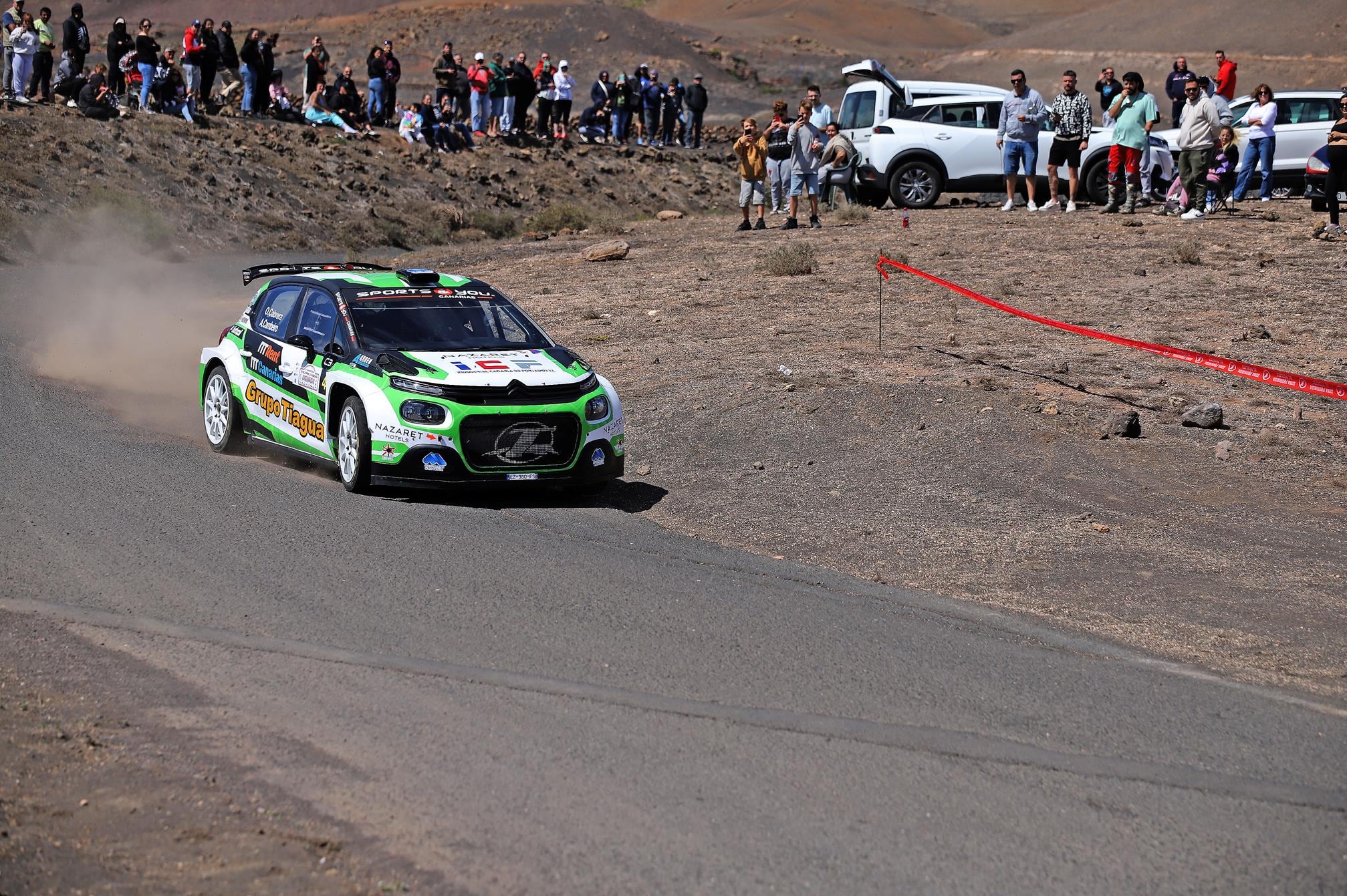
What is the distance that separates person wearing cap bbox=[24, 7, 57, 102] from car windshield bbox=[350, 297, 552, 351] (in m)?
21.3

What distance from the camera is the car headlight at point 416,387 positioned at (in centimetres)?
1023

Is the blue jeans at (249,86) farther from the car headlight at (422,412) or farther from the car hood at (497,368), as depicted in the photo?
the car headlight at (422,412)

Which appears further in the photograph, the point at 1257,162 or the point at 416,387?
the point at 1257,162

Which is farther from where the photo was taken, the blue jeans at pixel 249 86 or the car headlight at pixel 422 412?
the blue jeans at pixel 249 86

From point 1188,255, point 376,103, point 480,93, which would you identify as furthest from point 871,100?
point 376,103

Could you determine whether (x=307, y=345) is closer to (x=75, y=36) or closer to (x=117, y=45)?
(x=75, y=36)

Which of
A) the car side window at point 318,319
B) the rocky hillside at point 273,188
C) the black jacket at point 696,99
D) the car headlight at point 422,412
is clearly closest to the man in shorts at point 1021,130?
the rocky hillside at point 273,188

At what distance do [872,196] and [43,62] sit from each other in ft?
57.3

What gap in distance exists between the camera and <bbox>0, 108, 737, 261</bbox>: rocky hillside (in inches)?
1124

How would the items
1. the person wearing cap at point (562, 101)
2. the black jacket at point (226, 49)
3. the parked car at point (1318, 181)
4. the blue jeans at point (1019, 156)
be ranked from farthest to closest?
1. the person wearing cap at point (562, 101)
2. the black jacket at point (226, 49)
3. the blue jeans at point (1019, 156)
4. the parked car at point (1318, 181)

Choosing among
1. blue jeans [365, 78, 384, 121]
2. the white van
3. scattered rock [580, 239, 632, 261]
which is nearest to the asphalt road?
scattered rock [580, 239, 632, 261]

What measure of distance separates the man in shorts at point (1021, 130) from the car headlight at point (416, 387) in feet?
47.0

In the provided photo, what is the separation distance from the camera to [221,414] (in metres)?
12.2

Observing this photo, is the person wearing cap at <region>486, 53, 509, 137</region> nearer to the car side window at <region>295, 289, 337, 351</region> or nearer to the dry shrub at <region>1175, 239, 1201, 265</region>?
the dry shrub at <region>1175, 239, 1201, 265</region>
